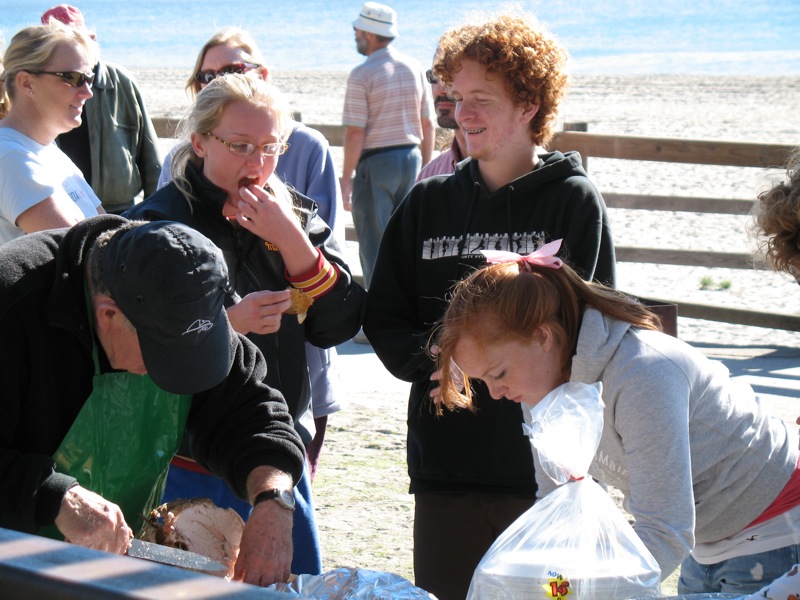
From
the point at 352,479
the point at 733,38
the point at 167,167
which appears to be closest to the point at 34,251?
the point at 167,167

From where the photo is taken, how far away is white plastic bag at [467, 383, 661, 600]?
180 cm

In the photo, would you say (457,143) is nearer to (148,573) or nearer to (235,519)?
(235,519)

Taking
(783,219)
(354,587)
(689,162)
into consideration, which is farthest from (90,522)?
(689,162)

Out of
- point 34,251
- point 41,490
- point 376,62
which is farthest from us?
point 376,62

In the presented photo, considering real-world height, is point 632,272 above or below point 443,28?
below

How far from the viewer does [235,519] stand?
2346mm

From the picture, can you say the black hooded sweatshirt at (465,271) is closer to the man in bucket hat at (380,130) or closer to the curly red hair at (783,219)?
the curly red hair at (783,219)

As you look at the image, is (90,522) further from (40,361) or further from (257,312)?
(257,312)

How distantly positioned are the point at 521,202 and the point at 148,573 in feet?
6.98

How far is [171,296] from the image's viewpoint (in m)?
1.93

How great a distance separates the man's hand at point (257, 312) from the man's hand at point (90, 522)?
0.80m

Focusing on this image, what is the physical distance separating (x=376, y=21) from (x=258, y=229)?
527 centimetres

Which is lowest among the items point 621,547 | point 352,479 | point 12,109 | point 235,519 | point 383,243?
point 352,479

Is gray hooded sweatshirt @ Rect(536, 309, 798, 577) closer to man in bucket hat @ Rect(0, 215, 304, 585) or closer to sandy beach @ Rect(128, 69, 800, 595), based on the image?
man in bucket hat @ Rect(0, 215, 304, 585)
